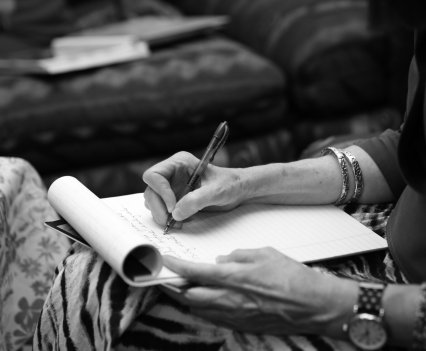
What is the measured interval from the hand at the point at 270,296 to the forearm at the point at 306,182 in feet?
0.67

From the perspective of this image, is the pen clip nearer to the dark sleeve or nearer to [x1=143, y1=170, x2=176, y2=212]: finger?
[x1=143, y1=170, x2=176, y2=212]: finger

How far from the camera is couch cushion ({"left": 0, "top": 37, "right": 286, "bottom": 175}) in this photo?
5.88 feet

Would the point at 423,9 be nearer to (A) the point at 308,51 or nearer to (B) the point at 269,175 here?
(B) the point at 269,175

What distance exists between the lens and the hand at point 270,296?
2.46 feet

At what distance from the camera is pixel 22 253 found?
3.57ft

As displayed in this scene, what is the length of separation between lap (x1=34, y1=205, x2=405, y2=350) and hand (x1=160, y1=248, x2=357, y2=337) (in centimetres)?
2

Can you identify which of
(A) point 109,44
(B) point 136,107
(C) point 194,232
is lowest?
(B) point 136,107

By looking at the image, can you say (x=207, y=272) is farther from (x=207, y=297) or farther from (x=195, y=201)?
(x=195, y=201)

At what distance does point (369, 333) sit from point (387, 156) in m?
0.34

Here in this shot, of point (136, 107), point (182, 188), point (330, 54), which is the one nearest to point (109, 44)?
point (136, 107)

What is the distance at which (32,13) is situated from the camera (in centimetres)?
217

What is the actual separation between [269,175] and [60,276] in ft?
0.99

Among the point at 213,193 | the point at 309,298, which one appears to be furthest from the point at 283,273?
the point at 213,193

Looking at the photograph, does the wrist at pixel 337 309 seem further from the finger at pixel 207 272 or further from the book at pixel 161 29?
the book at pixel 161 29
